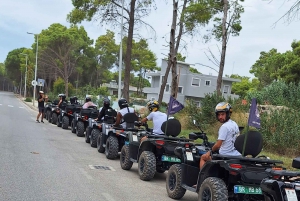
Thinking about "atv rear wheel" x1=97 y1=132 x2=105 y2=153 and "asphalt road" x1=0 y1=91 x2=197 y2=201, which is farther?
"atv rear wheel" x1=97 y1=132 x2=105 y2=153

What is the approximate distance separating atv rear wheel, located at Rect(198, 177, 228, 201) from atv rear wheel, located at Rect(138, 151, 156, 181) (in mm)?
2434

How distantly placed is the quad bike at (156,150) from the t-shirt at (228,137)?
69.5 inches

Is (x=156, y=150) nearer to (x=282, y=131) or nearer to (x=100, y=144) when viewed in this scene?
(x=100, y=144)

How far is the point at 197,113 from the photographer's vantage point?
19.2 metres

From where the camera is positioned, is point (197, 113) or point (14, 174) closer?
point (14, 174)

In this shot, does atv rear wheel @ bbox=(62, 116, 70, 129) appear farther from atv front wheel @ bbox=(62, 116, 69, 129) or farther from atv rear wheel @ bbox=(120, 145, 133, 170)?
atv rear wheel @ bbox=(120, 145, 133, 170)

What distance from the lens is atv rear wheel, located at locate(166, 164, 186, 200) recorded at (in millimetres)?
7086

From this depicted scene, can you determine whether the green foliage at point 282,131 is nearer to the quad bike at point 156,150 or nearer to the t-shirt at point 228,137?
the quad bike at point 156,150

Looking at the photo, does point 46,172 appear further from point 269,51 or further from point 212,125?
point 269,51

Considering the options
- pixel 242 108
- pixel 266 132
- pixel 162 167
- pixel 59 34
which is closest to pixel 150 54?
pixel 59 34

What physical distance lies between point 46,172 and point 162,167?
101 inches

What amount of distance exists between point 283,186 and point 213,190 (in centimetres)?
133

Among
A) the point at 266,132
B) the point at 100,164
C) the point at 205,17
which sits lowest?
the point at 100,164

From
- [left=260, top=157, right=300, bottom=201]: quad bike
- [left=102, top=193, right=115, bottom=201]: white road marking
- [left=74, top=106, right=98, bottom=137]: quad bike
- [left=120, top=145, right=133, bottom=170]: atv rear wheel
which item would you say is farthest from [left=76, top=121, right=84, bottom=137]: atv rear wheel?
[left=260, top=157, right=300, bottom=201]: quad bike
